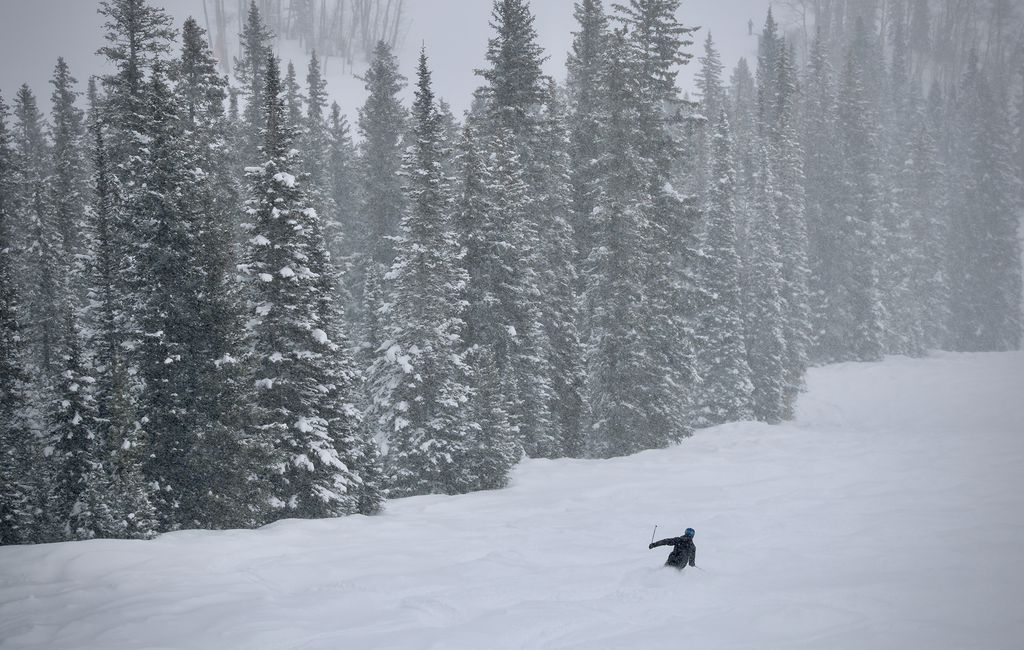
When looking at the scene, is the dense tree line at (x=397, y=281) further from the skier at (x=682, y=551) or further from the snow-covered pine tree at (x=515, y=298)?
the skier at (x=682, y=551)

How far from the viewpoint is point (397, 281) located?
22297 millimetres

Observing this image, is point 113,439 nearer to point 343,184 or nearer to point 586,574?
point 586,574

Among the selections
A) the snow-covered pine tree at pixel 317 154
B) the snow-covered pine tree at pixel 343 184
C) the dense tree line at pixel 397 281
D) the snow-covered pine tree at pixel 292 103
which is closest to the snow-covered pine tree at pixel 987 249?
the dense tree line at pixel 397 281

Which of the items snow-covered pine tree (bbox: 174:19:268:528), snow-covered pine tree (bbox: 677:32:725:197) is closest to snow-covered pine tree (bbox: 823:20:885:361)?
snow-covered pine tree (bbox: 677:32:725:197)

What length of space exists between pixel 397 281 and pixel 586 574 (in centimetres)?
1374

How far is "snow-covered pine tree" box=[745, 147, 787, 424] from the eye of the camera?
126 ft

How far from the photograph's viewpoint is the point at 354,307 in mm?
39156

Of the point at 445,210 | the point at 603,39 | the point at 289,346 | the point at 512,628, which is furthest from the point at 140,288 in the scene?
the point at 603,39

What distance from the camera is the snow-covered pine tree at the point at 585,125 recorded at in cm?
2923

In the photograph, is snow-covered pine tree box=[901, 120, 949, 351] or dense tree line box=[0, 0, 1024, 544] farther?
snow-covered pine tree box=[901, 120, 949, 351]

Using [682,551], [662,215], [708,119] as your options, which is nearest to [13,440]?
[682,551]

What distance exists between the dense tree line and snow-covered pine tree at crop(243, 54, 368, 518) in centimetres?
8

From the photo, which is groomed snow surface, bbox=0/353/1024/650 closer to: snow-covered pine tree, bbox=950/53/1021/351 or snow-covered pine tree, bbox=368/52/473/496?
snow-covered pine tree, bbox=368/52/473/496

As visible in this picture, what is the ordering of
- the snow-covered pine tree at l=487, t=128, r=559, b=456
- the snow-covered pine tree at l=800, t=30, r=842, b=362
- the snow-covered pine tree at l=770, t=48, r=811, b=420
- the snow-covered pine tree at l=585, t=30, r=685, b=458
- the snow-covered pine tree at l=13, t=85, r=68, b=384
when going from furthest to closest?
the snow-covered pine tree at l=800, t=30, r=842, b=362 → the snow-covered pine tree at l=770, t=48, r=811, b=420 → the snow-covered pine tree at l=13, t=85, r=68, b=384 → the snow-covered pine tree at l=585, t=30, r=685, b=458 → the snow-covered pine tree at l=487, t=128, r=559, b=456
